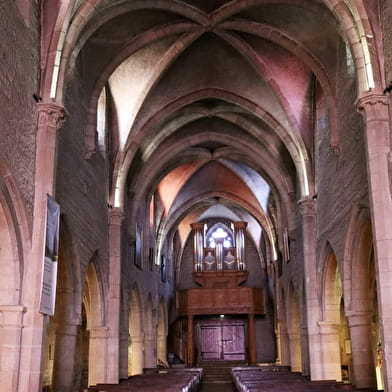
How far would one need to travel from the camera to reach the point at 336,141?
1838 centimetres

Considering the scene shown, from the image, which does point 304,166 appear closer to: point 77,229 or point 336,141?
point 336,141

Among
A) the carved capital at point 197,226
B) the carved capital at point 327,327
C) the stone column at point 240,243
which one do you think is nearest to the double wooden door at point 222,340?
the stone column at point 240,243

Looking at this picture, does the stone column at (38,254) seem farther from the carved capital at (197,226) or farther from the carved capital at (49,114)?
the carved capital at (197,226)

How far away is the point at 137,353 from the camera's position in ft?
96.5

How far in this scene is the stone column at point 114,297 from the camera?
69.7ft

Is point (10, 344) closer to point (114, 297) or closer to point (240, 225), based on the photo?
point (114, 297)

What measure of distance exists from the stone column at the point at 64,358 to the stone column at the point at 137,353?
39.4 ft

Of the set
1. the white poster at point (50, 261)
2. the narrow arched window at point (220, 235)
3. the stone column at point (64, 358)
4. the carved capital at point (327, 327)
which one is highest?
the narrow arched window at point (220, 235)

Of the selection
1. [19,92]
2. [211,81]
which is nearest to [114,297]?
[211,81]

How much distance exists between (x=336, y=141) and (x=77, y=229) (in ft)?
27.9

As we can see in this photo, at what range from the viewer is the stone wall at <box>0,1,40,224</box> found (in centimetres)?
1184

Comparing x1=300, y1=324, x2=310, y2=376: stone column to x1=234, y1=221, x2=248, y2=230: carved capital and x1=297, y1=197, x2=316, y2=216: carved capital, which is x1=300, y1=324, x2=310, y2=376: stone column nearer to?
x1=297, y1=197, x2=316, y2=216: carved capital

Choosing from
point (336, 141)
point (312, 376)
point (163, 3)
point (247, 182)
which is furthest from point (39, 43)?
point (247, 182)

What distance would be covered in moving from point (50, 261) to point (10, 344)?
213 centimetres
